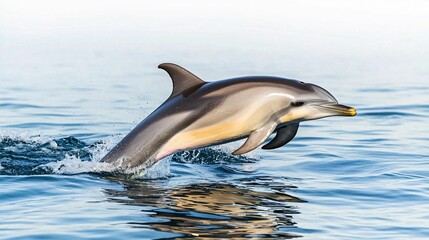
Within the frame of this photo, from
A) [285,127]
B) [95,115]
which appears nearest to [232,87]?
[285,127]

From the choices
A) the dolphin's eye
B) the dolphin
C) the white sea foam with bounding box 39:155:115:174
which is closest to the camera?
the dolphin

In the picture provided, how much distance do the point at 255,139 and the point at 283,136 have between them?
28.0 inches

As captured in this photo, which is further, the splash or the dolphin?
the splash

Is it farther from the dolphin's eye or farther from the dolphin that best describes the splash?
the dolphin's eye

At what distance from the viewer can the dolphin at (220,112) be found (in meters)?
12.2

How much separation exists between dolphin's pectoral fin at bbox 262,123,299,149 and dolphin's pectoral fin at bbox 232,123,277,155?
43 cm

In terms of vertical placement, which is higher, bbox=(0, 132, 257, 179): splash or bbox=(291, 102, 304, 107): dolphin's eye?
bbox=(291, 102, 304, 107): dolphin's eye

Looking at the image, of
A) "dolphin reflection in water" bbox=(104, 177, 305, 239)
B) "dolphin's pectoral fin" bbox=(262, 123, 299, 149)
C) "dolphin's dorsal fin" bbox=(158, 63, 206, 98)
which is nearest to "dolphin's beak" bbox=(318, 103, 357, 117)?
"dolphin's pectoral fin" bbox=(262, 123, 299, 149)

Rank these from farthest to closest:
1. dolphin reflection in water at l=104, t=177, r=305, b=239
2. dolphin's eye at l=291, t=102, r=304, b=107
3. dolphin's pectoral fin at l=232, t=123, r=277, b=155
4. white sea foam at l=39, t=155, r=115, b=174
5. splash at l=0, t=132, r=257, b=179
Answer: splash at l=0, t=132, r=257, b=179 → white sea foam at l=39, t=155, r=115, b=174 → dolphin's eye at l=291, t=102, r=304, b=107 → dolphin's pectoral fin at l=232, t=123, r=277, b=155 → dolphin reflection in water at l=104, t=177, r=305, b=239

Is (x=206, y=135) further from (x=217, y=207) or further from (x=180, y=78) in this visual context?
(x=217, y=207)

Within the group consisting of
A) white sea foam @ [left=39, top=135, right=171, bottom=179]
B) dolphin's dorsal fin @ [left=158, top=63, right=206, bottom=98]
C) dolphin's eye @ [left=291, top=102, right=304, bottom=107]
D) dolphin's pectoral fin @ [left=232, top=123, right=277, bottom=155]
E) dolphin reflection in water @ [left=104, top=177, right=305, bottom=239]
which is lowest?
dolphin reflection in water @ [left=104, top=177, right=305, bottom=239]

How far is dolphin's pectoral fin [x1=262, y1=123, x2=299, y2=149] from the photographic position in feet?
41.6

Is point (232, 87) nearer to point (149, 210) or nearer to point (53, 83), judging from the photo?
point (149, 210)

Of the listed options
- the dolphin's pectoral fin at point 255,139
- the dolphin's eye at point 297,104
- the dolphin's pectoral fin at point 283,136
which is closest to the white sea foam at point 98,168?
the dolphin's pectoral fin at point 255,139
